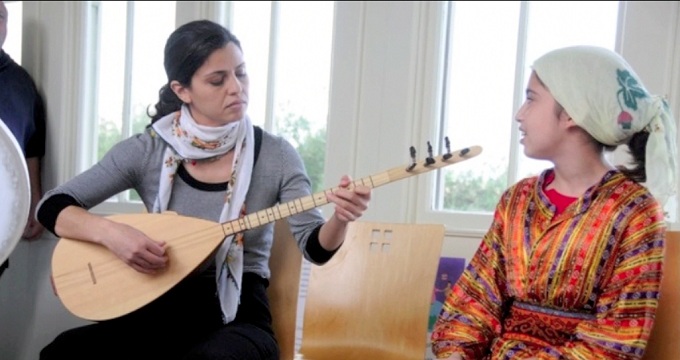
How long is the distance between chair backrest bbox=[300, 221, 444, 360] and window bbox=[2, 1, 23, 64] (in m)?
1.77

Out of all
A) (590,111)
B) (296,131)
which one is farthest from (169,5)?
(590,111)

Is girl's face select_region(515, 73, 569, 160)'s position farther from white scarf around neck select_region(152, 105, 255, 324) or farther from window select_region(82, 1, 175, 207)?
window select_region(82, 1, 175, 207)

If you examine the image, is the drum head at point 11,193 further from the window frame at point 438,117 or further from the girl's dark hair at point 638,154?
the girl's dark hair at point 638,154

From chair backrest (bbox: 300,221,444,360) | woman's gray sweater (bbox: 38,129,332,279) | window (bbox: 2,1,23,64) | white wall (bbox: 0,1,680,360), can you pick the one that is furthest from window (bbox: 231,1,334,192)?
window (bbox: 2,1,23,64)

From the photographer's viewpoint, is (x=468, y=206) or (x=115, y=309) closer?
(x=115, y=309)

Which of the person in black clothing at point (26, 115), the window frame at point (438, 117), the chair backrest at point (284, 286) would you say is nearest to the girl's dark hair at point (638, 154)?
the chair backrest at point (284, 286)

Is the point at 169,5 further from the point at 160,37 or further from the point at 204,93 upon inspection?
the point at 204,93

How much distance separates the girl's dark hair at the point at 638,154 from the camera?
131 cm

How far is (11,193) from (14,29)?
61.4 inches

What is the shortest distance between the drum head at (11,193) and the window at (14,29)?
4.64ft

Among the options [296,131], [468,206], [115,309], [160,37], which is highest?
[160,37]

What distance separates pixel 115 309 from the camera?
155cm

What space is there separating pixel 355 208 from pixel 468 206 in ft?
3.17

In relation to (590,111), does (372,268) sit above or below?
below
